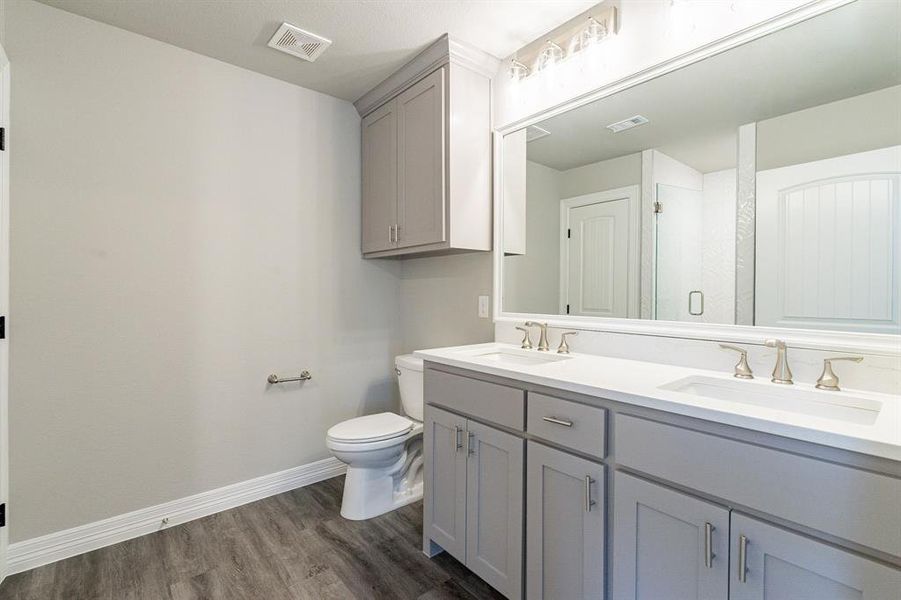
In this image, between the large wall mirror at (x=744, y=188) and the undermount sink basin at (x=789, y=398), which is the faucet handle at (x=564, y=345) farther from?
the undermount sink basin at (x=789, y=398)

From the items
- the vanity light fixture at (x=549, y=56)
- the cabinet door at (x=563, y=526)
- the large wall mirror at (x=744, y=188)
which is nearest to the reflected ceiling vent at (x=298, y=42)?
the vanity light fixture at (x=549, y=56)

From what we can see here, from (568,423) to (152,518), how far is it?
2.13m

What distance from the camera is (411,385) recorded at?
248 centimetres

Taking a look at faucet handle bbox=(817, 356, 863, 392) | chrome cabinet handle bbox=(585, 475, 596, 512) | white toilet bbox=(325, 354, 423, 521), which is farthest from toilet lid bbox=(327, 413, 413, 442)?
faucet handle bbox=(817, 356, 863, 392)

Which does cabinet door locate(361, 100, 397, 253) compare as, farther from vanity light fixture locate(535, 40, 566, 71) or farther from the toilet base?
the toilet base

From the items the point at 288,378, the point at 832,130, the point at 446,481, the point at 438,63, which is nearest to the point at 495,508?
the point at 446,481

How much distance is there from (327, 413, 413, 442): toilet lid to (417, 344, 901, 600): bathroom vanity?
0.43m

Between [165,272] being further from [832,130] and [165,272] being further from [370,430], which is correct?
[832,130]

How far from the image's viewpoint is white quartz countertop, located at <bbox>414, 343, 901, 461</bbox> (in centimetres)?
85

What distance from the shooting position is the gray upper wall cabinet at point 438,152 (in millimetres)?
2123

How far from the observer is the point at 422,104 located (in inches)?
88.5

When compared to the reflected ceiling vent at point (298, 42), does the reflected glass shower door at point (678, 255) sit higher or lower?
lower

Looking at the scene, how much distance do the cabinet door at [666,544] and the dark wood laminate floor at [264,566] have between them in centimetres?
71

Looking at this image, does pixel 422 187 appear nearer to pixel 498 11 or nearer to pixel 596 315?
pixel 498 11
